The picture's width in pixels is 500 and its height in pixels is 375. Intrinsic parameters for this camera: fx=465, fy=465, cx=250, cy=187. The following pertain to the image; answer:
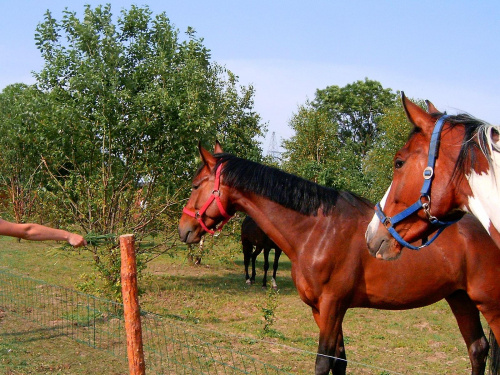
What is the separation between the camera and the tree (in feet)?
25.5

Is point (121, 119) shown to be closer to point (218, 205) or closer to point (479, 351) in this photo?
point (218, 205)

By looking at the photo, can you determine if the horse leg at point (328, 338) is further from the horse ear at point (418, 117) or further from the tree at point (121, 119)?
the tree at point (121, 119)

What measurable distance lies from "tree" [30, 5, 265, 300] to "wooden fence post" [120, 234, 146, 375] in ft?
13.8

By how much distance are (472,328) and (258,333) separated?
324 cm

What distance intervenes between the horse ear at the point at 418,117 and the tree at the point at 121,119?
611cm

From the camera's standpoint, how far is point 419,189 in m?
2.24

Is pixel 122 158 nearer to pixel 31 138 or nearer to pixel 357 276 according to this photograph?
pixel 31 138

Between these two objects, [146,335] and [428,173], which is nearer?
[428,173]

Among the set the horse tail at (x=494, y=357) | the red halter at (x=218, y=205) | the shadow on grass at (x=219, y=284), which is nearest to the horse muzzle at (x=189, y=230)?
the red halter at (x=218, y=205)

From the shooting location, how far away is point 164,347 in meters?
5.88

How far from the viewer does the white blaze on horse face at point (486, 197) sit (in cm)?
204

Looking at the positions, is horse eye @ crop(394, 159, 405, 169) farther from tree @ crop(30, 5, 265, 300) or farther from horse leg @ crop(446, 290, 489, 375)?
tree @ crop(30, 5, 265, 300)

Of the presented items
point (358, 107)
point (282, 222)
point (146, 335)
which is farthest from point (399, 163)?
point (358, 107)

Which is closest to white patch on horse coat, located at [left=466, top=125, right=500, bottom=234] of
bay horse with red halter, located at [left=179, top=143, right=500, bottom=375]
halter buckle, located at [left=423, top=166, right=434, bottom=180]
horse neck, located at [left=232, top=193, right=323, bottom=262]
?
halter buckle, located at [left=423, top=166, right=434, bottom=180]
